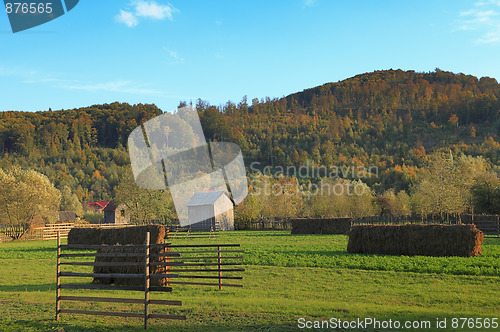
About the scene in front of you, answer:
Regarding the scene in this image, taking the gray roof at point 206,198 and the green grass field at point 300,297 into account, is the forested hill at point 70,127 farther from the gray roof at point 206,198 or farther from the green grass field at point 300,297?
the green grass field at point 300,297

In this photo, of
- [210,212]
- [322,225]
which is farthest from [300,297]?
[210,212]

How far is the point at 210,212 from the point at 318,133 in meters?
102

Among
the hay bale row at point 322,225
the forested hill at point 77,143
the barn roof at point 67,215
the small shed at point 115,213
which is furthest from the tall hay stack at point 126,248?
the forested hill at point 77,143

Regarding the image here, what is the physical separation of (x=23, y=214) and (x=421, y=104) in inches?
6001

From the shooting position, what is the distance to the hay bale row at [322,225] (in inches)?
1890

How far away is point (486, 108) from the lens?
153 metres

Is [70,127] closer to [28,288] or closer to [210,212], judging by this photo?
[210,212]

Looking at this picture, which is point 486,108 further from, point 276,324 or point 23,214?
→ point 276,324

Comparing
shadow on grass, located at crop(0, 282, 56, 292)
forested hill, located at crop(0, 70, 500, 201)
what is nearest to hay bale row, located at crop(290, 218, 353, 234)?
shadow on grass, located at crop(0, 282, 56, 292)

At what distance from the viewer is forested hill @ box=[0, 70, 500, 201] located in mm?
125312

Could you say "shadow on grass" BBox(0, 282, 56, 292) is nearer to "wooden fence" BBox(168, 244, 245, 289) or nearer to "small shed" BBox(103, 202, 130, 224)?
"wooden fence" BBox(168, 244, 245, 289)

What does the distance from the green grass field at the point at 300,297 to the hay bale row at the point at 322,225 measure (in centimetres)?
2901

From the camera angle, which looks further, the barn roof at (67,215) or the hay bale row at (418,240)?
the barn roof at (67,215)

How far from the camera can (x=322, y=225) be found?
160ft
